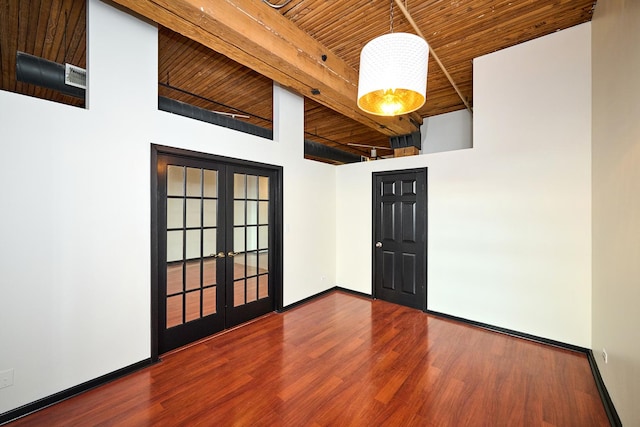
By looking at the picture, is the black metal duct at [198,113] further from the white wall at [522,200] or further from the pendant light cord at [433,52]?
the white wall at [522,200]

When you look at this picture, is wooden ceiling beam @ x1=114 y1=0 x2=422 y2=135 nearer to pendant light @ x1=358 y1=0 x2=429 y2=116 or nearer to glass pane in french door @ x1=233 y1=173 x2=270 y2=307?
pendant light @ x1=358 y1=0 x2=429 y2=116

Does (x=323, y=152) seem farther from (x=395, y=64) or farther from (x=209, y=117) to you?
(x=395, y=64)

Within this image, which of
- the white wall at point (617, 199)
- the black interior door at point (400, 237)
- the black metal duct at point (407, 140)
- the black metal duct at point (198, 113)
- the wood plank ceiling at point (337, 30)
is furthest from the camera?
the black metal duct at point (407, 140)

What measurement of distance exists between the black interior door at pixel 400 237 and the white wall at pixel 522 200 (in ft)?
0.45

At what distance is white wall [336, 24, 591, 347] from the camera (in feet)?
8.99

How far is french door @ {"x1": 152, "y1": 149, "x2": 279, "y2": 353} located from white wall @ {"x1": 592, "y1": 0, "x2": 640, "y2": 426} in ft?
11.1

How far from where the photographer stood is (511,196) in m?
3.12

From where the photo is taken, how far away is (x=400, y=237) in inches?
161

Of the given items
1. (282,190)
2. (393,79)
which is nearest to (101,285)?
(282,190)

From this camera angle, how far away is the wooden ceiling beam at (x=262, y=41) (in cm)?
193

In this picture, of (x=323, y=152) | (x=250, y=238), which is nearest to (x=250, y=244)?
(x=250, y=238)

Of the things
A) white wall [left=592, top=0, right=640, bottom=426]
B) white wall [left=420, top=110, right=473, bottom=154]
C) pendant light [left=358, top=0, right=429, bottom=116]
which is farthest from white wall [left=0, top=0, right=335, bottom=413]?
white wall [left=420, top=110, right=473, bottom=154]

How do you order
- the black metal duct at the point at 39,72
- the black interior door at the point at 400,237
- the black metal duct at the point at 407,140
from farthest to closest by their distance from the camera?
1. the black metal duct at the point at 407,140
2. the black interior door at the point at 400,237
3. the black metal duct at the point at 39,72

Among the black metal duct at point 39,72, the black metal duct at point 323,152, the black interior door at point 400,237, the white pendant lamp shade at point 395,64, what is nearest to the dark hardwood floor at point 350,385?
the black interior door at point 400,237
